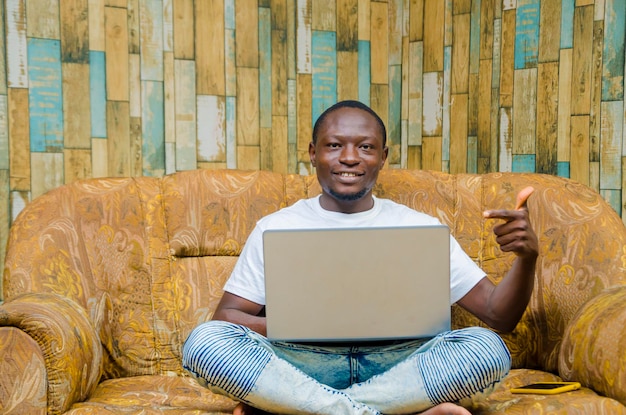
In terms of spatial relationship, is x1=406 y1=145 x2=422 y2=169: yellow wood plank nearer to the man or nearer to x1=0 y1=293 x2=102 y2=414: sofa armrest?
the man

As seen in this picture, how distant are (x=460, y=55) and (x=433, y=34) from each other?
19 cm

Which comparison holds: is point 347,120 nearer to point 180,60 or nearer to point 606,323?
point 606,323

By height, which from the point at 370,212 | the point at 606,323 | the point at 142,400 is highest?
the point at 370,212

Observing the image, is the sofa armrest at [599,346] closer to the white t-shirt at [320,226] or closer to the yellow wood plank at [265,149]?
the white t-shirt at [320,226]

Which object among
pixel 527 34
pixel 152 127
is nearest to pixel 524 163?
pixel 527 34

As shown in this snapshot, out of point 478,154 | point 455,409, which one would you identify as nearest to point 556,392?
point 455,409

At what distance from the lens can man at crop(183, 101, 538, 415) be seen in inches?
58.7

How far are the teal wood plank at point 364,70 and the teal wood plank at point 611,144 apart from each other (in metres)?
1.11

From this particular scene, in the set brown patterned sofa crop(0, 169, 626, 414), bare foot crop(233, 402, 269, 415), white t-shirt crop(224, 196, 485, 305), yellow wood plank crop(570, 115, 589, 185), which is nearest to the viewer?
bare foot crop(233, 402, 269, 415)

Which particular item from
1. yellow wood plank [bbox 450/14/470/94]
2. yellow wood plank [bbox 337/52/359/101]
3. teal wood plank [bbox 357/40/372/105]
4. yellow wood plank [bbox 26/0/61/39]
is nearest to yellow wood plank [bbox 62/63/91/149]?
yellow wood plank [bbox 26/0/61/39]

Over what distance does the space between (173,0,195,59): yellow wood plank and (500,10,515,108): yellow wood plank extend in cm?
134

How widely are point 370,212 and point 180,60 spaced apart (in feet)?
4.48

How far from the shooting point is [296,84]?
3.22 m

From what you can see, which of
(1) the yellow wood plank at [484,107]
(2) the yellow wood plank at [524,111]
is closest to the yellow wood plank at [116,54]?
(1) the yellow wood plank at [484,107]
